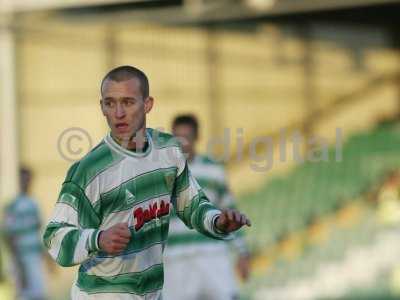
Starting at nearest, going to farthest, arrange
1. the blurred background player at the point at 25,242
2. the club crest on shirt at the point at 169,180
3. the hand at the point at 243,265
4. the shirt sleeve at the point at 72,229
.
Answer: the shirt sleeve at the point at 72,229, the club crest on shirt at the point at 169,180, the hand at the point at 243,265, the blurred background player at the point at 25,242

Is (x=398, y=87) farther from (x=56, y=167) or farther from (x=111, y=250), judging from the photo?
(x=111, y=250)

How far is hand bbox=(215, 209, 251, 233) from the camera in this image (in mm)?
4611

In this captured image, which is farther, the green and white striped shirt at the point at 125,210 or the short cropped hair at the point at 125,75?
the short cropped hair at the point at 125,75

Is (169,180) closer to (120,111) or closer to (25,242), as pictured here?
(120,111)

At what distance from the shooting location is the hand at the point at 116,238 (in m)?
4.26

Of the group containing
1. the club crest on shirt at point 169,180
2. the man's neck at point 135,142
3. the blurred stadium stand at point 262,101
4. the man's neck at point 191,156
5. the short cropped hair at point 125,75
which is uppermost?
the blurred stadium stand at point 262,101

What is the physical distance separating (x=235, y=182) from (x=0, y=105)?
4471 millimetres

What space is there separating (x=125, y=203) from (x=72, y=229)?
0.31 m

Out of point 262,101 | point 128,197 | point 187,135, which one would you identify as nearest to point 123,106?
point 128,197

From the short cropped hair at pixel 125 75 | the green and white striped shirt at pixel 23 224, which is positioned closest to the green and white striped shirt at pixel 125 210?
the short cropped hair at pixel 125 75

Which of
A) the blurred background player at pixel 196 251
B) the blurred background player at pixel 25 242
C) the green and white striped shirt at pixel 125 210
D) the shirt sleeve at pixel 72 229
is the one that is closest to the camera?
the shirt sleeve at pixel 72 229

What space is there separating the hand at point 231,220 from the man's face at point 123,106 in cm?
52

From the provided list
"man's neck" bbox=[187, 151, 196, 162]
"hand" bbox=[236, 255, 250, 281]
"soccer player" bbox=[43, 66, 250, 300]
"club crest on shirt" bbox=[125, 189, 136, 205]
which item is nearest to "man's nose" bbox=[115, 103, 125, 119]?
"soccer player" bbox=[43, 66, 250, 300]

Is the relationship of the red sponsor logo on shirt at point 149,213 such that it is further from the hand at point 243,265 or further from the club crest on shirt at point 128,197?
the hand at point 243,265
